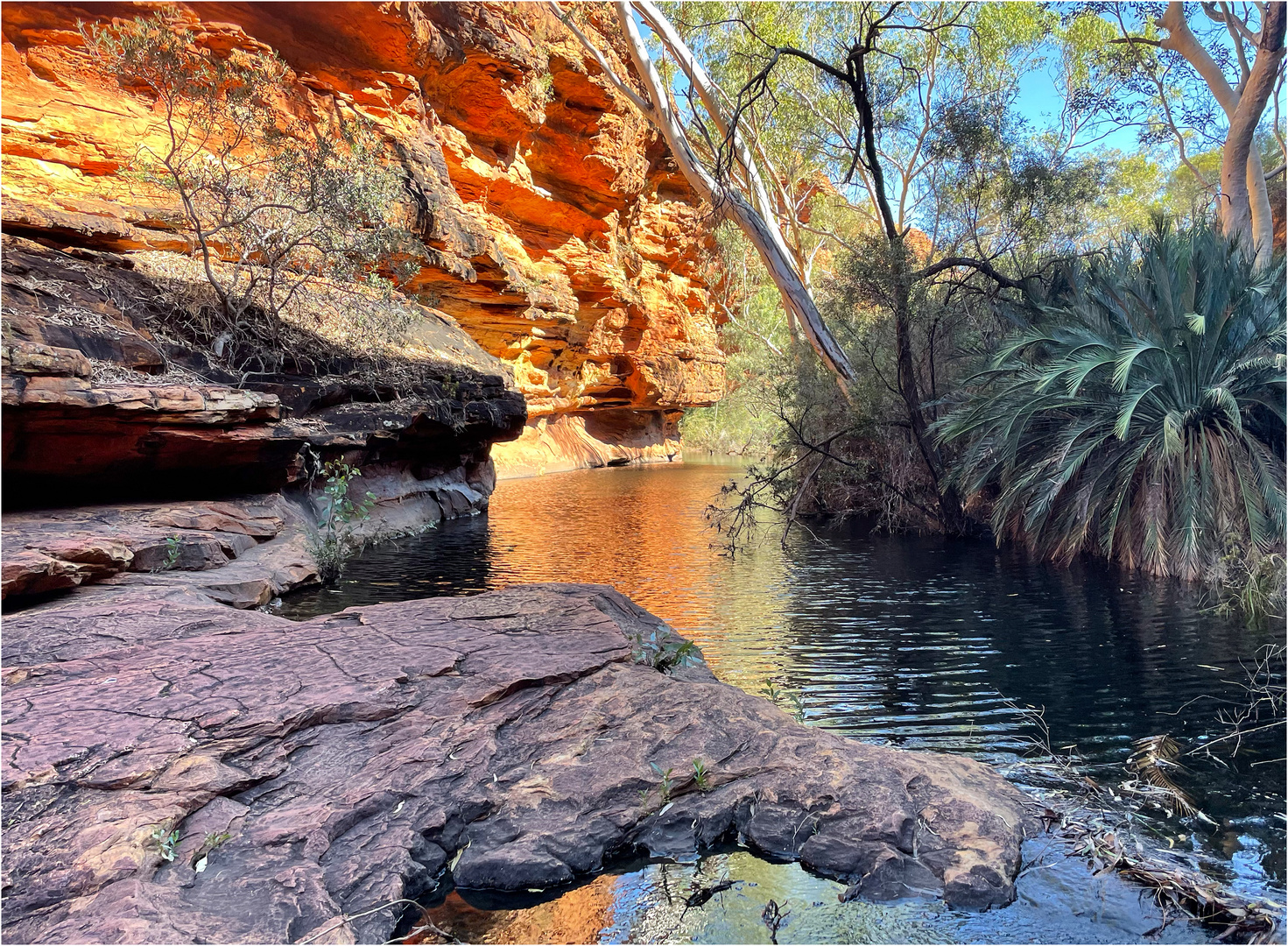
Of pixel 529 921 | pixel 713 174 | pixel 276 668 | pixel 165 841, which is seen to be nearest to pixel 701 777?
pixel 529 921

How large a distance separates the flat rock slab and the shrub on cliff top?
757cm

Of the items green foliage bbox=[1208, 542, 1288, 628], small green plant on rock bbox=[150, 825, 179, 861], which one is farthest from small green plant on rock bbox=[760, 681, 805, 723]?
green foliage bbox=[1208, 542, 1288, 628]

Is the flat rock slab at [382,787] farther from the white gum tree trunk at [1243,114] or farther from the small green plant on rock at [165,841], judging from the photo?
the white gum tree trunk at [1243,114]

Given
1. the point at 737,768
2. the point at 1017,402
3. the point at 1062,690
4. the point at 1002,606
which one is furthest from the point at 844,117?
the point at 737,768

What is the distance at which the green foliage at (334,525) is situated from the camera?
863 centimetres

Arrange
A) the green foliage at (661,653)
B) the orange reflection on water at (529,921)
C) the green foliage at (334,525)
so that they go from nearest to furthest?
A: the orange reflection on water at (529,921) → the green foliage at (661,653) → the green foliage at (334,525)

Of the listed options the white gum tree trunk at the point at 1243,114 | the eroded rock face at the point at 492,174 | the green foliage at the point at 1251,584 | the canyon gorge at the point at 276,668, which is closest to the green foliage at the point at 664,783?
the canyon gorge at the point at 276,668

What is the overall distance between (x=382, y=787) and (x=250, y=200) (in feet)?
37.0

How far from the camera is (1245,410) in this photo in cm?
813

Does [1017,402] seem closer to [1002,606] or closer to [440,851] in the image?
[1002,606]

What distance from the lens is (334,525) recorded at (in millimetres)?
10219

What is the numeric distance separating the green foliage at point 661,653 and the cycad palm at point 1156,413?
5329 millimetres

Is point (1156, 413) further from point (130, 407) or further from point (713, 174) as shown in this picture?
point (130, 407)

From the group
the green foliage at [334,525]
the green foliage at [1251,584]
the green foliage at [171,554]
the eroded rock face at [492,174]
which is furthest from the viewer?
the eroded rock face at [492,174]
